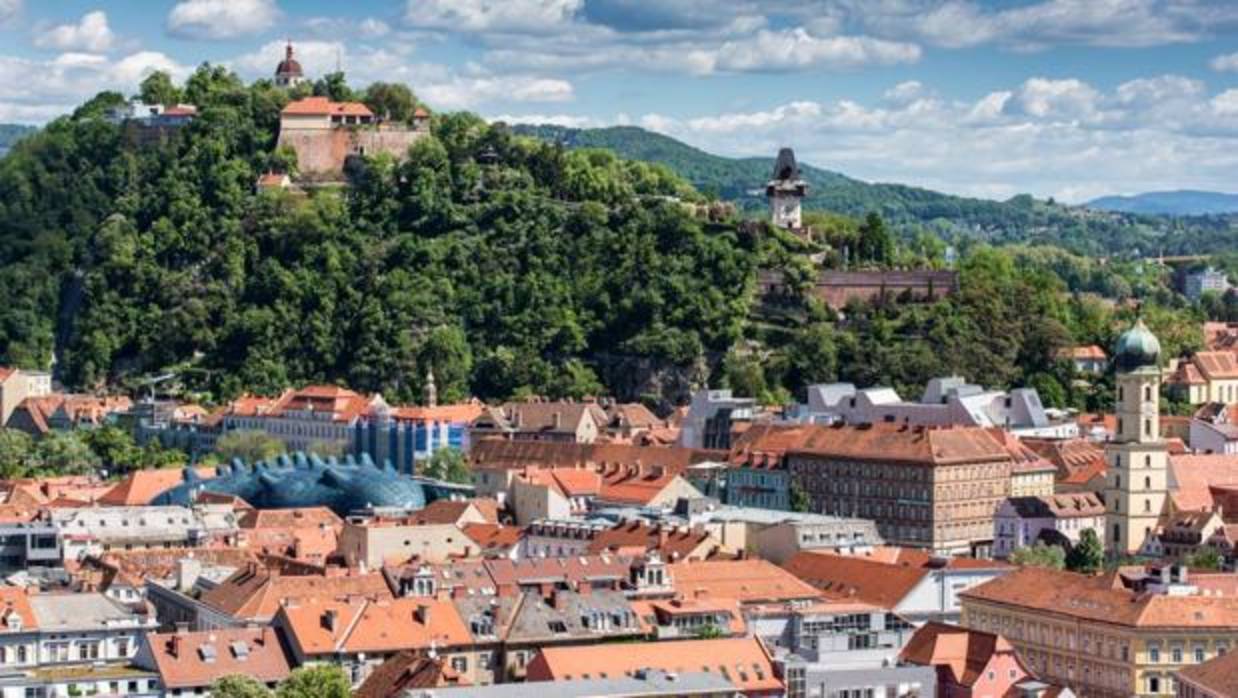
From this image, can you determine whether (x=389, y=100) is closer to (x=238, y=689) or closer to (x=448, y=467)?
(x=448, y=467)

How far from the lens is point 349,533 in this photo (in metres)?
85.1

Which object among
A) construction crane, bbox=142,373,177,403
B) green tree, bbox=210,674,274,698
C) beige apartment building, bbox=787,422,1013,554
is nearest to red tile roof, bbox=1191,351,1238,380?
beige apartment building, bbox=787,422,1013,554

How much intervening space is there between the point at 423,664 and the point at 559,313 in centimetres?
7926

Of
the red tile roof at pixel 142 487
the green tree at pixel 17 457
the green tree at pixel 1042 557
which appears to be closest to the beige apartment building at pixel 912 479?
the green tree at pixel 1042 557

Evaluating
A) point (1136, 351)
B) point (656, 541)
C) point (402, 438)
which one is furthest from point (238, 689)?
point (402, 438)

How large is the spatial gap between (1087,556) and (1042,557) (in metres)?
1.42

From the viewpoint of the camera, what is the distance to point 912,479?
98.4 m

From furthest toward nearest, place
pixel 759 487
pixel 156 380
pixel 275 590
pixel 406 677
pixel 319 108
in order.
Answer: pixel 319 108
pixel 156 380
pixel 759 487
pixel 275 590
pixel 406 677

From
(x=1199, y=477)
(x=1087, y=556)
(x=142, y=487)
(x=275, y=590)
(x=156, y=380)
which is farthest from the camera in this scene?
(x=156, y=380)

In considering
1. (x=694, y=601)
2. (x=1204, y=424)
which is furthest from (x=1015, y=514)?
(x=694, y=601)

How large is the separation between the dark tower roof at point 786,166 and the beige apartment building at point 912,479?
157ft

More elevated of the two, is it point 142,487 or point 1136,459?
point 1136,459

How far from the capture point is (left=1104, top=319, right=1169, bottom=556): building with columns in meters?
93.9

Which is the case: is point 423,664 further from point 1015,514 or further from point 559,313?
point 559,313
